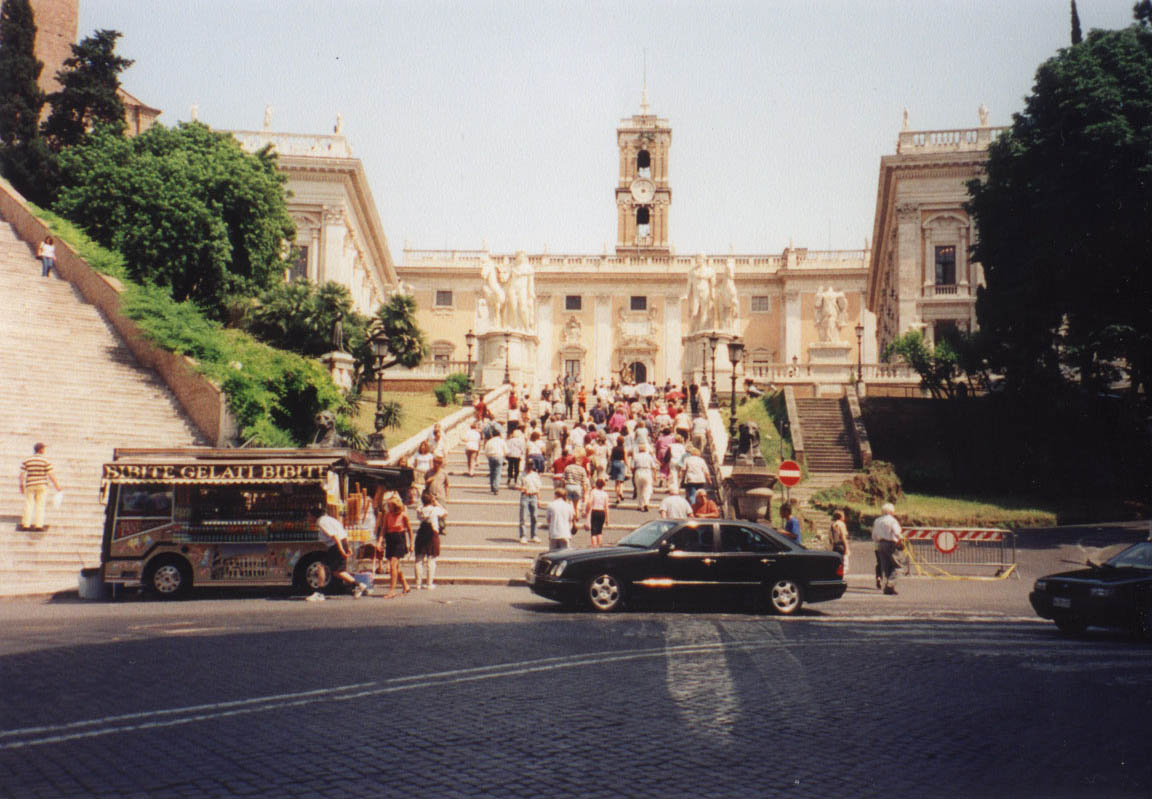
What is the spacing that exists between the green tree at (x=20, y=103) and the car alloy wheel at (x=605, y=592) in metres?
37.9

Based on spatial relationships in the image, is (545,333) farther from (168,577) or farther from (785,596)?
(785,596)

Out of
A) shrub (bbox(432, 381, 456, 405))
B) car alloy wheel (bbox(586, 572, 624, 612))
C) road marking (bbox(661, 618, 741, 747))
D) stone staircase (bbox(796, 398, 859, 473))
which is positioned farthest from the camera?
shrub (bbox(432, 381, 456, 405))

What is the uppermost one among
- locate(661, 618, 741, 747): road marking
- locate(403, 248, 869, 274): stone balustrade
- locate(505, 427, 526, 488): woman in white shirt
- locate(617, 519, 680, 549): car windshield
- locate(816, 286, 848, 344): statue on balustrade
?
locate(403, 248, 869, 274): stone balustrade

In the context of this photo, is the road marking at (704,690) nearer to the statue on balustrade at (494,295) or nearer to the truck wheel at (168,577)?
the truck wheel at (168,577)

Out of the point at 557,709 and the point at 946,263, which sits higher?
the point at 946,263

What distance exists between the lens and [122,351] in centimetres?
2738

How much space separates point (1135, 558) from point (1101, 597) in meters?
1.43

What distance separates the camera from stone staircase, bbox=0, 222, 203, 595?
1669 cm

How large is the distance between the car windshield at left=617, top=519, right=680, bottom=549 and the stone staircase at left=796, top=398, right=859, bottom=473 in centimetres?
1775

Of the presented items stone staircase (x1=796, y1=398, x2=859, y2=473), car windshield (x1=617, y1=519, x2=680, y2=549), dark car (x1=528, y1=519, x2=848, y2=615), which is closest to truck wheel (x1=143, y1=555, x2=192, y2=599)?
dark car (x1=528, y1=519, x2=848, y2=615)

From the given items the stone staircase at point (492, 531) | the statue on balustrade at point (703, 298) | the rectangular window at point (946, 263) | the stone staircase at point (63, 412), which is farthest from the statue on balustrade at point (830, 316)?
the stone staircase at point (63, 412)

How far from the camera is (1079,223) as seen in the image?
27797 millimetres

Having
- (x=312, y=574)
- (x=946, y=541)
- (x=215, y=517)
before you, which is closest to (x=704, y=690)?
(x=312, y=574)

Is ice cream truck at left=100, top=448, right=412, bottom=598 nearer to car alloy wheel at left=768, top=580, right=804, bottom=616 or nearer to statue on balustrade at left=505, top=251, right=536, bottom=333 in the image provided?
car alloy wheel at left=768, top=580, right=804, bottom=616
